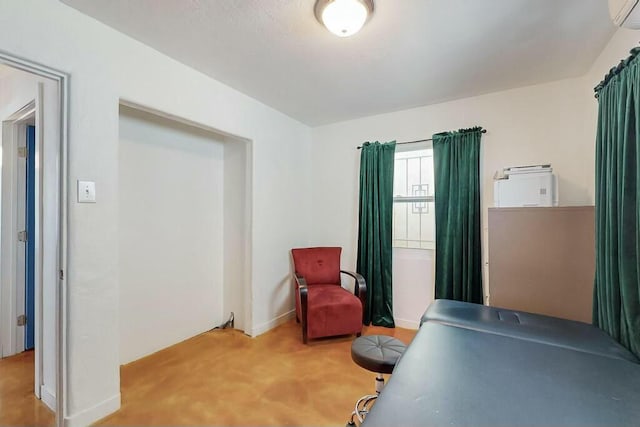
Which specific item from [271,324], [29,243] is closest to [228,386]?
[271,324]

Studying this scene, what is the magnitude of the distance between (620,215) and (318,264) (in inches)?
95.7

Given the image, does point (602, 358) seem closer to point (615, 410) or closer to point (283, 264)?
point (615, 410)

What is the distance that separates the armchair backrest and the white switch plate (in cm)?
192

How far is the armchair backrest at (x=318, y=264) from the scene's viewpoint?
10.2 feet

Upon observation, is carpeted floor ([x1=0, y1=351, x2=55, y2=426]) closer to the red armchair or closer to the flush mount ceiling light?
the red armchair

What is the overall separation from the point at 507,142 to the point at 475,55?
99 centimetres

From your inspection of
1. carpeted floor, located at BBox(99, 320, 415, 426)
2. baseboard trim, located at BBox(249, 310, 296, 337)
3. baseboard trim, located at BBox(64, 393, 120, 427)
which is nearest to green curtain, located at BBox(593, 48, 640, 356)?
carpeted floor, located at BBox(99, 320, 415, 426)

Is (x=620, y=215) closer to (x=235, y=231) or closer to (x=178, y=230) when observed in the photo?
(x=235, y=231)

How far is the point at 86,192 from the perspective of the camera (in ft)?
5.21

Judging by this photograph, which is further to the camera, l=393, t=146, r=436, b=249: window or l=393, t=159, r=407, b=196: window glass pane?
l=393, t=159, r=407, b=196: window glass pane

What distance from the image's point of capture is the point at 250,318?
2824 millimetres

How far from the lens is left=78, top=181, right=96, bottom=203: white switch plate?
157 centimetres

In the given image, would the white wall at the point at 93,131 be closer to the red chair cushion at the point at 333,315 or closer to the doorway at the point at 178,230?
the doorway at the point at 178,230

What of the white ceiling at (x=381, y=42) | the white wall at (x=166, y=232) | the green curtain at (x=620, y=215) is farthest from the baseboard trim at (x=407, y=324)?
the white ceiling at (x=381, y=42)
